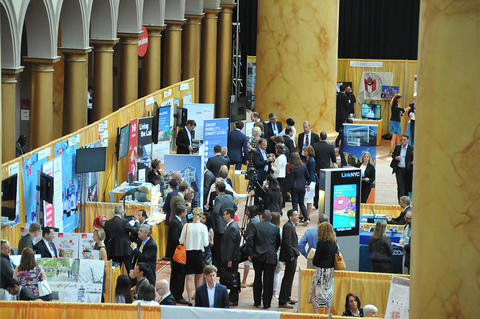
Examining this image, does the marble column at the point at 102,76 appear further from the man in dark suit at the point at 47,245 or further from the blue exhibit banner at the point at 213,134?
the man in dark suit at the point at 47,245

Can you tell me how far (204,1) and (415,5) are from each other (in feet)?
24.2

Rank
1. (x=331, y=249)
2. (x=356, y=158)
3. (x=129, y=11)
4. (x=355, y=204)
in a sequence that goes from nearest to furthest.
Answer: (x=331, y=249) < (x=355, y=204) < (x=356, y=158) < (x=129, y=11)

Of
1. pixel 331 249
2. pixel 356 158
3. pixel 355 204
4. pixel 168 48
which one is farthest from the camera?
pixel 168 48

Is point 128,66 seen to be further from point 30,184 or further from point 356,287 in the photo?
point 356,287

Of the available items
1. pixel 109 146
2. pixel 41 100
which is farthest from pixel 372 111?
pixel 109 146

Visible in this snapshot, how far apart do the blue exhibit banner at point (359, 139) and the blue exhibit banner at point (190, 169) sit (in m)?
3.71

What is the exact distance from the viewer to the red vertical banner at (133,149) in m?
17.1

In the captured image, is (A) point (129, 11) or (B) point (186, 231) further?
(A) point (129, 11)

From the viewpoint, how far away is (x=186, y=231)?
40.2 ft

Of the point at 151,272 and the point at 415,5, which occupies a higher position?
the point at 415,5

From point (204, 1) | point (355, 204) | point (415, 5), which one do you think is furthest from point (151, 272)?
point (415, 5)

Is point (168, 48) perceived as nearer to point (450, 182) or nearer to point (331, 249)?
point (331, 249)

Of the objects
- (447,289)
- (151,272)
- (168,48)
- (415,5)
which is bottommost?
(151,272)

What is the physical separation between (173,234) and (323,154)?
6284mm
